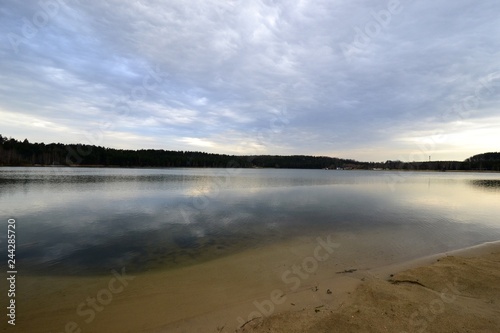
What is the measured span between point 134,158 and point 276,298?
13970 cm

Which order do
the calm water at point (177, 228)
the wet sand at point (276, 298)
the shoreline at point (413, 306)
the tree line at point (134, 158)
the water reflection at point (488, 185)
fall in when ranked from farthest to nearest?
the tree line at point (134, 158) < the water reflection at point (488, 185) < the calm water at point (177, 228) < the wet sand at point (276, 298) < the shoreline at point (413, 306)

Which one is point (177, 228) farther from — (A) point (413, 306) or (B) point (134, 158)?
(B) point (134, 158)

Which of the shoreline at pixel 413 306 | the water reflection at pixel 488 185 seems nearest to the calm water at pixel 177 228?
the shoreline at pixel 413 306

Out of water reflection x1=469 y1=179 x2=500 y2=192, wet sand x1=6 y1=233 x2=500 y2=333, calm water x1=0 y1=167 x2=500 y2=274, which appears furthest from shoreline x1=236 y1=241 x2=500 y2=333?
water reflection x1=469 y1=179 x2=500 y2=192

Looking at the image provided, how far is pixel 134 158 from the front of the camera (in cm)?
13275

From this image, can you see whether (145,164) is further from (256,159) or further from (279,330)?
(279,330)

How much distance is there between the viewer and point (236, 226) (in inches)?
573

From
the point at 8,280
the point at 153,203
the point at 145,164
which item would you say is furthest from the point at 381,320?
the point at 145,164

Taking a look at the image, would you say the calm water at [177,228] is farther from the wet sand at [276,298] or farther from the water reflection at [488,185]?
the water reflection at [488,185]

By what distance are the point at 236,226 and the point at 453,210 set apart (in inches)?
727

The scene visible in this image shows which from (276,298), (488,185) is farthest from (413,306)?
(488,185)

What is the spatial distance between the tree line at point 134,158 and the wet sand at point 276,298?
4954 inches

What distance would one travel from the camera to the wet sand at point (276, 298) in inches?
194

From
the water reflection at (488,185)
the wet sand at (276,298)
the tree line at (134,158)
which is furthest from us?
the tree line at (134,158)
